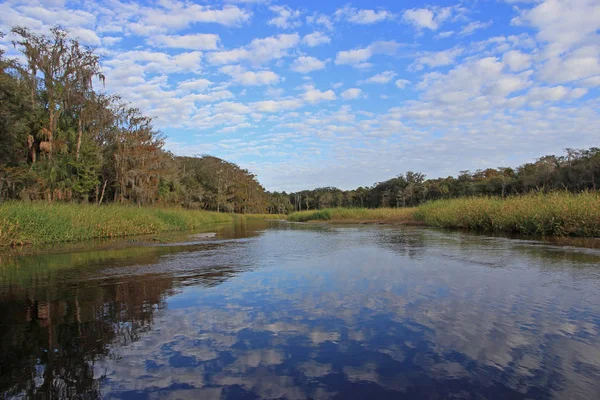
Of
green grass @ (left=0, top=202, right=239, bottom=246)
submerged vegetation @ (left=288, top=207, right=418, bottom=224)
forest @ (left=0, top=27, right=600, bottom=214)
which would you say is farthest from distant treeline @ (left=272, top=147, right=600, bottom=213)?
green grass @ (left=0, top=202, right=239, bottom=246)

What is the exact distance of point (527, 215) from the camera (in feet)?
53.8

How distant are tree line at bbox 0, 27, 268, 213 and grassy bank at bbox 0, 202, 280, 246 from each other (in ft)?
13.0

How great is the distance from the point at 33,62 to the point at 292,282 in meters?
24.7

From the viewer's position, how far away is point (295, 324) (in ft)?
15.8

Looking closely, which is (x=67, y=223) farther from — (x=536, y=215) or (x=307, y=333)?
(x=536, y=215)

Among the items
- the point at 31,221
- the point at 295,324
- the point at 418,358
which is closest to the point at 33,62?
the point at 31,221

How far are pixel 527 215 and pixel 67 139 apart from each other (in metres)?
28.2

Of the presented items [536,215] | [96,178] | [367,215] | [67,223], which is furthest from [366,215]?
[67,223]

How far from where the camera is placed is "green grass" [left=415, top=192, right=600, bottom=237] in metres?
14.0

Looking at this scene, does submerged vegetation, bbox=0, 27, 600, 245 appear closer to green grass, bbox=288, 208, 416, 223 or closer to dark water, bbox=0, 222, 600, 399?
green grass, bbox=288, 208, 416, 223

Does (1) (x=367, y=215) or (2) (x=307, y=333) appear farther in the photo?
(1) (x=367, y=215)

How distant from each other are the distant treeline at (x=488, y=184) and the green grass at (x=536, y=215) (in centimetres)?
263

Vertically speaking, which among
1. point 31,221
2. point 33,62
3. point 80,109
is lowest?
point 31,221

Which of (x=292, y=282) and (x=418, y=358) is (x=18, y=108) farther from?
(x=418, y=358)
